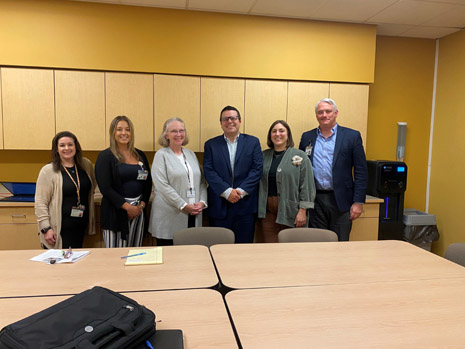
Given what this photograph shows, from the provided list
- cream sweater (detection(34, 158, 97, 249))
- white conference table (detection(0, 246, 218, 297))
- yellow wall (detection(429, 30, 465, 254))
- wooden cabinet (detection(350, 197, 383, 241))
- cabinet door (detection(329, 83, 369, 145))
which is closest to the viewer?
white conference table (detection(0, 246, 218, 297))

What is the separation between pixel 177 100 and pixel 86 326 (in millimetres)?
2929

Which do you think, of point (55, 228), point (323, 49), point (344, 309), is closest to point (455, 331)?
point (344, 309)

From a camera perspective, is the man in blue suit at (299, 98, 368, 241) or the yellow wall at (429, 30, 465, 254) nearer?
the man in blue suit at (299, 98, 368, 241)

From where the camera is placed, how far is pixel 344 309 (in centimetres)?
136

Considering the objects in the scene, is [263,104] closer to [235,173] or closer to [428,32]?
[235,173]

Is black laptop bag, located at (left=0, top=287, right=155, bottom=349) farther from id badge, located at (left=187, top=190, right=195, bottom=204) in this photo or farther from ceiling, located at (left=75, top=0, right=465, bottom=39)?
ceiling, located at (left=75, top=0, right=465, bottom=39)

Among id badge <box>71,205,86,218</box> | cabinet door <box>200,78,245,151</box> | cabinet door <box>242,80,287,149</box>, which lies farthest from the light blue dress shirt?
id badge <box>71,205,86,218</box>

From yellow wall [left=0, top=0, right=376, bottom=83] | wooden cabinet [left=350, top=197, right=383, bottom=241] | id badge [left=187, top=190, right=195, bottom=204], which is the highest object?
yellow wall [left=0, top=0, right=376, bottom=83]

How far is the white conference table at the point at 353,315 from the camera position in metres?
1.15

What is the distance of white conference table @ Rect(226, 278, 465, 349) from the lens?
115cm

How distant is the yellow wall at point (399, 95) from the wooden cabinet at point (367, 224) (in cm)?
91

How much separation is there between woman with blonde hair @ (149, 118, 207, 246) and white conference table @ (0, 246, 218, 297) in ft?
3.13

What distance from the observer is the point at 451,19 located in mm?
3754

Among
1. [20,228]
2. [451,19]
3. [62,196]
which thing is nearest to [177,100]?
[62,196]
